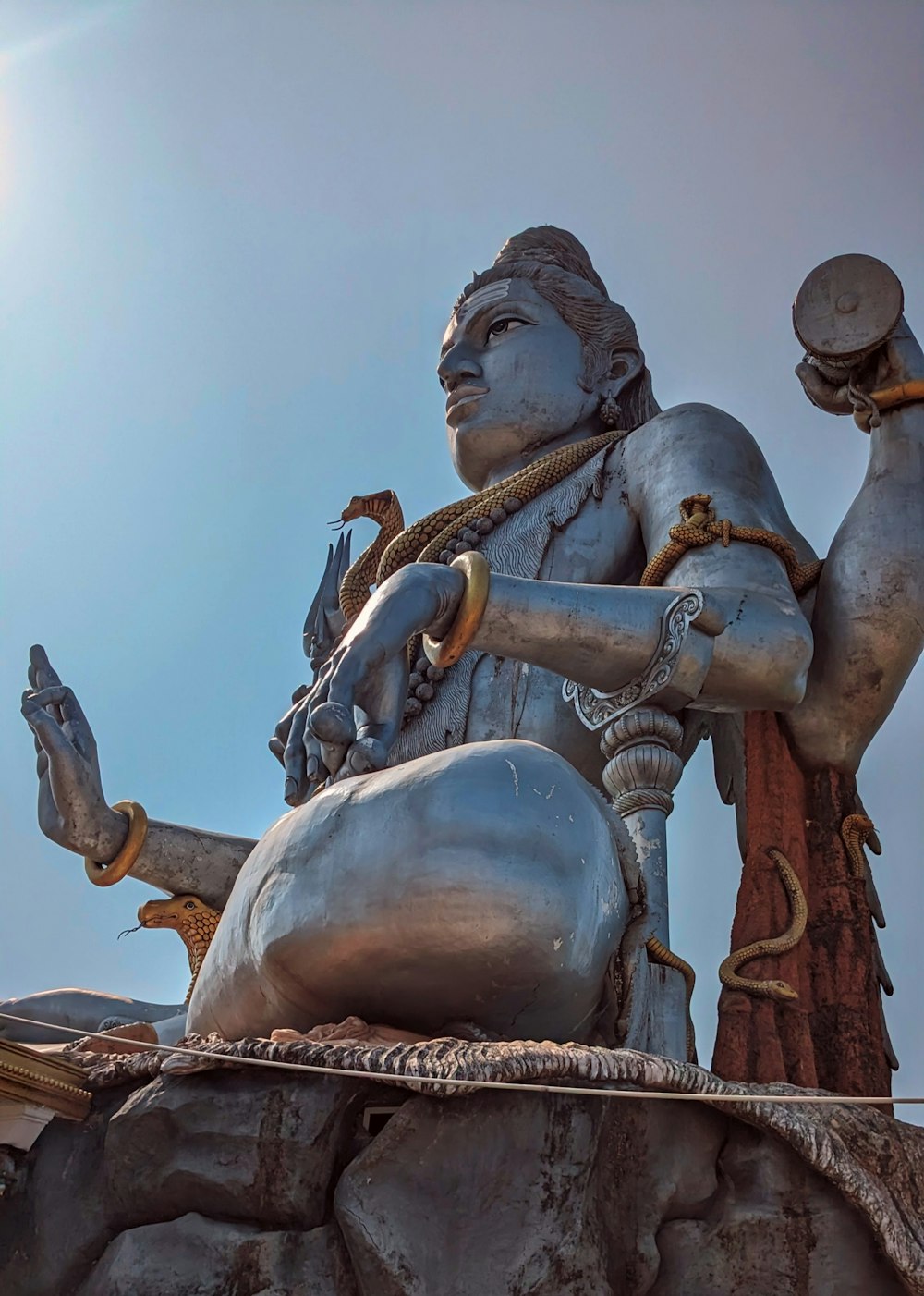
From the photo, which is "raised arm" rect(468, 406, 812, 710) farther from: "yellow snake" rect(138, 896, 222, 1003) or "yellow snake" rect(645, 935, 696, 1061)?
"yellow snake" rect(138, 896, 222, 1003)

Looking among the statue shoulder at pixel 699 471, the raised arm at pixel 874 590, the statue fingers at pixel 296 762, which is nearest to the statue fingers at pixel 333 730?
the statue fingers at pixel 296 762

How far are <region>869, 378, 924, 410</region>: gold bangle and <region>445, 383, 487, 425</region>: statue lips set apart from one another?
57.4 inches

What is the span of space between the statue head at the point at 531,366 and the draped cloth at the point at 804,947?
4.60 feet

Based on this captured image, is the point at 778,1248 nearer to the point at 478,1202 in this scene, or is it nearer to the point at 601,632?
the point at 478,1202

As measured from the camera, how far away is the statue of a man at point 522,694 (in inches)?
128

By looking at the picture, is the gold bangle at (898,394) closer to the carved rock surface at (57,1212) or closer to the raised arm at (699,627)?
the raised arm at (699,627)

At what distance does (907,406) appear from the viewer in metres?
4.89

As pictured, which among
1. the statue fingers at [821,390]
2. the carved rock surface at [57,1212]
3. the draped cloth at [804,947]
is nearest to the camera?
the carved rock surface at [57,1212]

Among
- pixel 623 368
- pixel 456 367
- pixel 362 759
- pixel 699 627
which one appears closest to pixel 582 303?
pixel 623 368

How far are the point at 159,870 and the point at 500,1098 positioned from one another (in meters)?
2.52

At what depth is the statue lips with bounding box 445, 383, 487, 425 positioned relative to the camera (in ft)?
18.7

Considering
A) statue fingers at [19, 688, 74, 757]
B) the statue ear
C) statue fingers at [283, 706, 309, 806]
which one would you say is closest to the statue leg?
statue fingers at [19, 688, 74, 757]

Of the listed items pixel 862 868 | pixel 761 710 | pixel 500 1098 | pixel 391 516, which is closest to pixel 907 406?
pixel 761 710

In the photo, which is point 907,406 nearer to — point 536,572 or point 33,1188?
point 536,572
